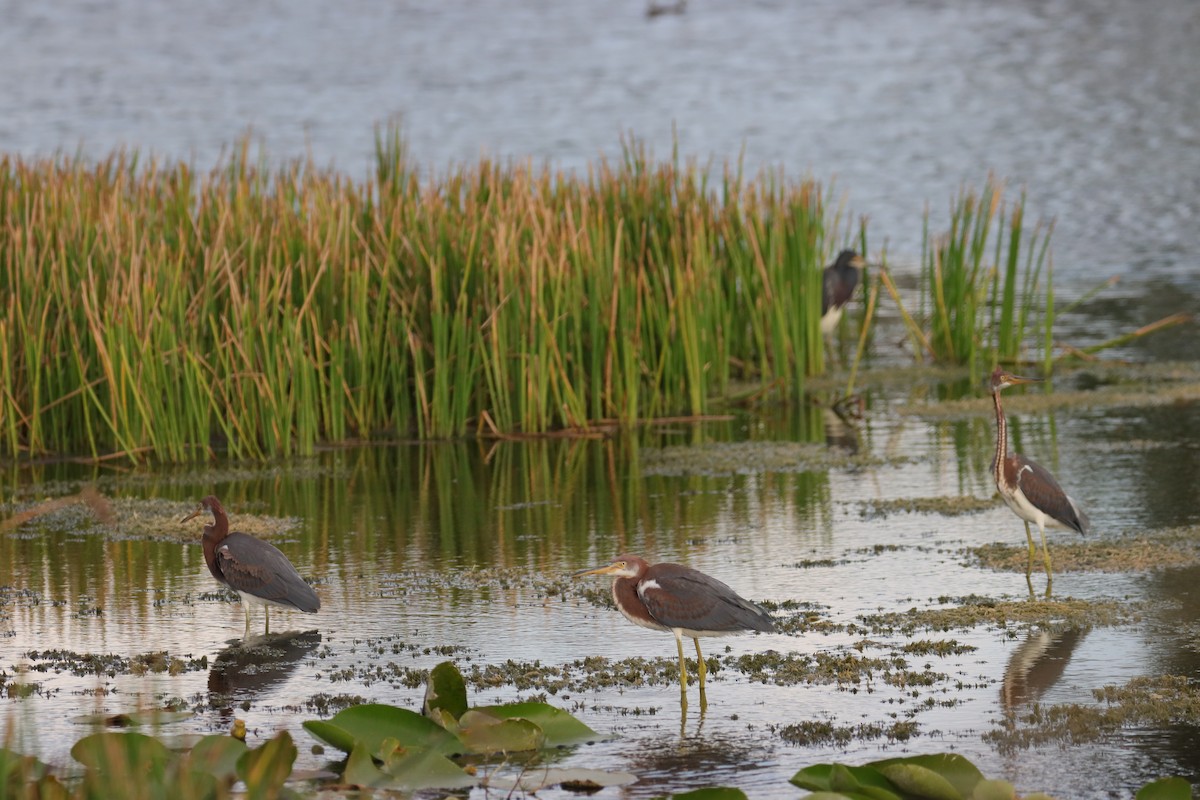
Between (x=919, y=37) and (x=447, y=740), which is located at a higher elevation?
(x=919, y=37)

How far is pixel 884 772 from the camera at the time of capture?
5383 millimetres

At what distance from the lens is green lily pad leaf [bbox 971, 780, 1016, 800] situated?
5227mm

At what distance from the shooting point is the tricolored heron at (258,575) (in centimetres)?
748

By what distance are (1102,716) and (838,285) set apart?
9.04 meters

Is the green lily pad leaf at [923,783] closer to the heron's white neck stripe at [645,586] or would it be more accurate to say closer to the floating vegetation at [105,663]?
the heron's white neck stripe at [645,586]

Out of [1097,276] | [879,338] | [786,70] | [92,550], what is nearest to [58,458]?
[92,550]

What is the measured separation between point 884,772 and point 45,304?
25.0 ft

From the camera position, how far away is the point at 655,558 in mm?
8844

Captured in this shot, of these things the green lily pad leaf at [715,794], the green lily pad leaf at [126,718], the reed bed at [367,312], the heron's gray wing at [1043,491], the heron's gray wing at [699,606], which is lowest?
the green lily pad leaf at [715,794]

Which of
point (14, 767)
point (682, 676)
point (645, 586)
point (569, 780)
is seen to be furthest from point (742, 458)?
point (14, 767)

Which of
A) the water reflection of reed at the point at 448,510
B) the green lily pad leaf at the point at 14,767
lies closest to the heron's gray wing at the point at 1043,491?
the water reflection of reed at the point at 448,510

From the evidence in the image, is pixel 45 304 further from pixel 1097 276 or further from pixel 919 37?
pixel 919 37

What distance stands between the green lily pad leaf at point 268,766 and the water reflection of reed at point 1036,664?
2.63 meters

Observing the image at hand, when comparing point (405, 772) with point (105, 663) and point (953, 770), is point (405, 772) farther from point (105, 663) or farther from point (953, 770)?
point (105, 663)
